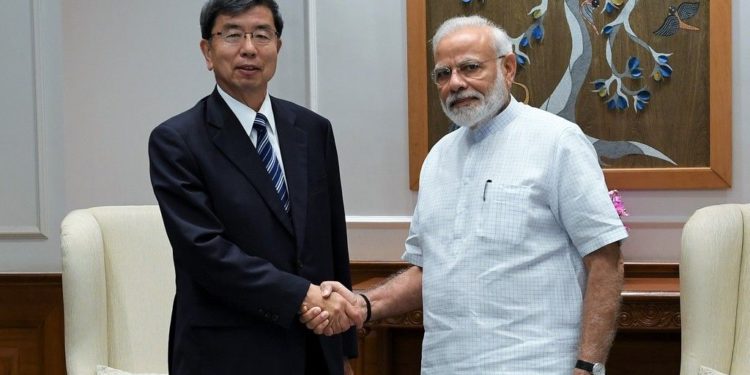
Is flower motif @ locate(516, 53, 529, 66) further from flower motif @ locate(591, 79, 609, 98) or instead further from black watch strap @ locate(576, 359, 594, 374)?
black watch strap @ locate(576, 359, 594, 374)

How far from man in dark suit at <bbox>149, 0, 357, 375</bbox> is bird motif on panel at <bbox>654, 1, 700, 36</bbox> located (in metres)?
1.89

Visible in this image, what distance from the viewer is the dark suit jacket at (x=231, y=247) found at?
2160mm

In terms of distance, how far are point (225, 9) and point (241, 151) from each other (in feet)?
1.09

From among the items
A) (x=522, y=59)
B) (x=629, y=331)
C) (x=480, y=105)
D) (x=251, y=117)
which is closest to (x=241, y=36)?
(x=251, y=117)

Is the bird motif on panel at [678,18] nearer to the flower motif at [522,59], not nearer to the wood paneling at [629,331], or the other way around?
the flower motif at [522,59]

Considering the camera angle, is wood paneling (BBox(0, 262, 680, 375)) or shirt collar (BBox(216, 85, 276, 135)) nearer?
shirt collar (BBox(216, 85, 276, 135))

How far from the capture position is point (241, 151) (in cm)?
225

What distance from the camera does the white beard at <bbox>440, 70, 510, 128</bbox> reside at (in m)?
2.30

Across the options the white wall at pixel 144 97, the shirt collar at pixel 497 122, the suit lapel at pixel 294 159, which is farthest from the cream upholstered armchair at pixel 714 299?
the white wall at pixel 144 97

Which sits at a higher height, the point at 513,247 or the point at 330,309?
the point at 513,247

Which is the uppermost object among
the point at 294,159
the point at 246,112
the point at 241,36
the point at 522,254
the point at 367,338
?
the point at 241,36

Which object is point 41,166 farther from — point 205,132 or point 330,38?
point 205,132

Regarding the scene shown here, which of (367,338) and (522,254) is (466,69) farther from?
(367,338)

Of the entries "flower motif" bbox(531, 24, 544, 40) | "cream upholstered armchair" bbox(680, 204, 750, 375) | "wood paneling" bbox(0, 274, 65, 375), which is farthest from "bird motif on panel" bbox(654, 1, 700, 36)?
"wood paneling" bbox(0, 274, 65, 375)
